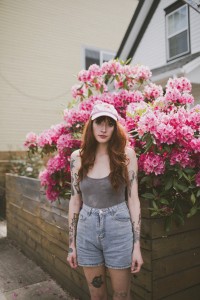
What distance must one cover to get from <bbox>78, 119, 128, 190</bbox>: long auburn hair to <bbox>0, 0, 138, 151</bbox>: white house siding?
27.5 feet

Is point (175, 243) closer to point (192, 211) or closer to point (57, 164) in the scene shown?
point (192, 211)

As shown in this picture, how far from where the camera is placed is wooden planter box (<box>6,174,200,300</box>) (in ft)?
7.96

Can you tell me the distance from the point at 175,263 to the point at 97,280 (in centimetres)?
72

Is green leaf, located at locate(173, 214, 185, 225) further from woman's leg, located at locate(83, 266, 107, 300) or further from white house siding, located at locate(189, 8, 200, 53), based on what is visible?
white house siding, located at locate(189, 8, 200, 53)

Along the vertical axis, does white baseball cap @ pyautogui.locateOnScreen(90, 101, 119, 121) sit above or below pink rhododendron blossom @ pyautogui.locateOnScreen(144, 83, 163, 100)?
below

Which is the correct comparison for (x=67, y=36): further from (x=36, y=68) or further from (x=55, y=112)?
(x=55, y=112)

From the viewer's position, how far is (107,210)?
2121 mm

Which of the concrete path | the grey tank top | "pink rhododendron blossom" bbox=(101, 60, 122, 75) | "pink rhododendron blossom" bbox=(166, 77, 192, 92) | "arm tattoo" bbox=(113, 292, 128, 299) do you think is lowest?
the concrete path

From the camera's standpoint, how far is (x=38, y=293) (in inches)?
144

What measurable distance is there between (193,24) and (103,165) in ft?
27.7

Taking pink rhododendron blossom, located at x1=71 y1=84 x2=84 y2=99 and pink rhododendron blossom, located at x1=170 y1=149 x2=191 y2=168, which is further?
pink rhododendron blossom, located at x1=71 y1=84 x2=84 y2=99

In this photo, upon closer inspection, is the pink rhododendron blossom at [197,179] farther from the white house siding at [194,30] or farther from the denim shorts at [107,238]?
the white house siding at [194,30]

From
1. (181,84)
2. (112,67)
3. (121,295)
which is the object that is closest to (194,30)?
(112,67)

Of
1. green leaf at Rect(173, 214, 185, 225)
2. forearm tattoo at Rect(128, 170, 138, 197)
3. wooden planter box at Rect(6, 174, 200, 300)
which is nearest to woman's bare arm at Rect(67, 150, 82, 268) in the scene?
forearm tattoo at Rect(128, 170, 138, 197)
